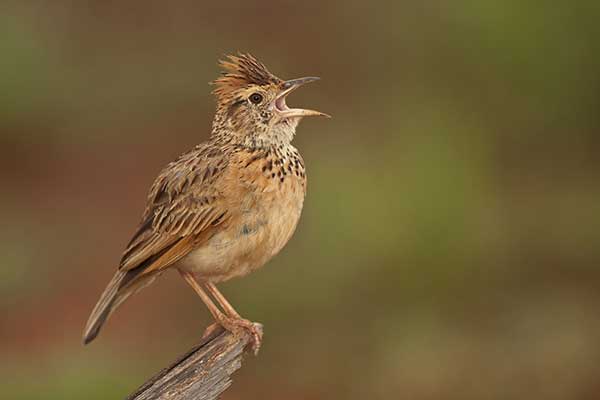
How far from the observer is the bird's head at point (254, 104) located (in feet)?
21.0

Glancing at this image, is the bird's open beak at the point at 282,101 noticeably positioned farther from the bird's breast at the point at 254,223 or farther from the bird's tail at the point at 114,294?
the bird's tail at the point at 114,294

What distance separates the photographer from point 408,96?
13.3m

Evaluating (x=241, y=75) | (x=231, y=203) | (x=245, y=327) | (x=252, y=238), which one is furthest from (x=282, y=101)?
(x=245, y=327)

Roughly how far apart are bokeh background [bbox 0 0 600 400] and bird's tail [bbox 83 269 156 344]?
11.6 ft

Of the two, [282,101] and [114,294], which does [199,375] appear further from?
[282,101]

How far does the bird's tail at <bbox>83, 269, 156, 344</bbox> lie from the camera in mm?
5914

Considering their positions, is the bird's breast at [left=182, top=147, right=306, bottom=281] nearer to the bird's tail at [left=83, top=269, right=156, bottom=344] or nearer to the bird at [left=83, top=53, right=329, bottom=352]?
the bird at [left=83, top=53, right=329, bottom=352]

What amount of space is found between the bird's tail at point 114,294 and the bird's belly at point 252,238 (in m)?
0.32

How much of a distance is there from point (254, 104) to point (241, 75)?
17 cm

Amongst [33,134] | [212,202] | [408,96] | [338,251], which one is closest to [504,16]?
[408,96]

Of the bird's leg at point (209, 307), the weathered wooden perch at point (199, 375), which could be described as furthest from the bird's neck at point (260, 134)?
the weathered wooden perch at point (199, 375)

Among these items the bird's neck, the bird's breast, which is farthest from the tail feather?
the bird's neck

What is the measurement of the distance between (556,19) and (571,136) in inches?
50.5

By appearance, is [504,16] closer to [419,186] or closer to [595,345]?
[419,186]
